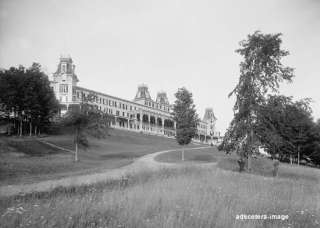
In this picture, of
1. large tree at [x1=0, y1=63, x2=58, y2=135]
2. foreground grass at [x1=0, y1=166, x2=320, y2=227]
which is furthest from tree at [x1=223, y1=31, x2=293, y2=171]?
large tree at [x1=0, y1=63, x2=58, y2=135]

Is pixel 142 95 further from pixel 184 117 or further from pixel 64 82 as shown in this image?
pixel 184 117

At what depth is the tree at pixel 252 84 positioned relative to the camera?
24562 millimetres

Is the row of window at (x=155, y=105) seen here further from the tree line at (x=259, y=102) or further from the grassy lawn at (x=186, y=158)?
the tree line at (x=259, y=102)

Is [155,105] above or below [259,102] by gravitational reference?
above

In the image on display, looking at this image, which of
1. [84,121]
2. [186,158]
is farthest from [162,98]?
[84,121]

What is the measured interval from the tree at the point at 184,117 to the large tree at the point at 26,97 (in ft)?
Answer: 93.3

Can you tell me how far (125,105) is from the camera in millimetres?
110750

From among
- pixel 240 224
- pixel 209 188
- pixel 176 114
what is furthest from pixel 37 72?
pixel 240 224

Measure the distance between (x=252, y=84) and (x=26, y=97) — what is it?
42.7 meters

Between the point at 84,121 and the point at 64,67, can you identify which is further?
the point at 64,67

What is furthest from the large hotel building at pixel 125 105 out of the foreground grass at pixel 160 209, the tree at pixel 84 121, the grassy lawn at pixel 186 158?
the foreground grass at pixel 160 209

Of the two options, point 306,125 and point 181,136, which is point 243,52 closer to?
point 181,136

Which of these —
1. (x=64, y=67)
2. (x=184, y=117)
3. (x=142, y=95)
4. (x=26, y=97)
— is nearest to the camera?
(x=184, y=117)

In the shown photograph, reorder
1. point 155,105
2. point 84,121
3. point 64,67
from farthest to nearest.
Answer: point 155,105 < point 64,67 < point 84,121
